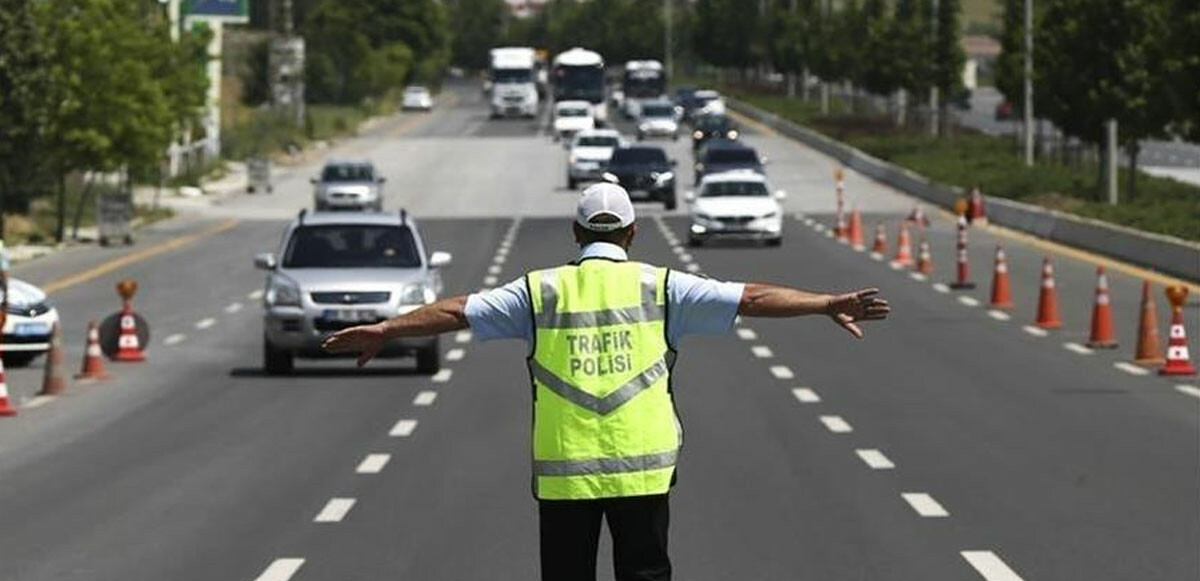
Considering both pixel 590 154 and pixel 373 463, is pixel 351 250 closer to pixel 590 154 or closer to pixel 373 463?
pixel 373 463

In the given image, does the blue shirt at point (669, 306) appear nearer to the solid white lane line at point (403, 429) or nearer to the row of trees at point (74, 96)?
the solid white lane line at point (403, 429)

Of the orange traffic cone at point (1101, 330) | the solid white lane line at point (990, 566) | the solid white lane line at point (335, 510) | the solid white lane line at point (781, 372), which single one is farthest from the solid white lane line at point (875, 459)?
the orange traffic cone at point (1101, 330)

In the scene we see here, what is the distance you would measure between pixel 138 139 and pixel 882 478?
42.0 meters

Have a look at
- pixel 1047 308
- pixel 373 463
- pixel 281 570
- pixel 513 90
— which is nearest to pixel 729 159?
pixel 1047 308

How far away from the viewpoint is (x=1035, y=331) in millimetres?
33562

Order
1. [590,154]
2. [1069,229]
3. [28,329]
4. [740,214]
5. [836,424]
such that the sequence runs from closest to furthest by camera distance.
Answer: [836,424]
[28,329]
[1069,229]
[740,214]
[590,154]

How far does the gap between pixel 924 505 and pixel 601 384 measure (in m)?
8.84

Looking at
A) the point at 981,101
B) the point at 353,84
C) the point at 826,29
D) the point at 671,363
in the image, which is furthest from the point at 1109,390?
the point at 981,101

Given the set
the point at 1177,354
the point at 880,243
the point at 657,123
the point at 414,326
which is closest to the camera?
the point at 414,326

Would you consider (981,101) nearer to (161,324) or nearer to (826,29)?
(826,29)

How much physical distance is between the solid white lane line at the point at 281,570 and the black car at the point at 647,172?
55.1 metres

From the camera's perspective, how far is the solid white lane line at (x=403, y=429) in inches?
857

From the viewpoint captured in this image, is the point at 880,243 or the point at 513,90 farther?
the point at 513,90

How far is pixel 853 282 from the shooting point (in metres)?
43.3
